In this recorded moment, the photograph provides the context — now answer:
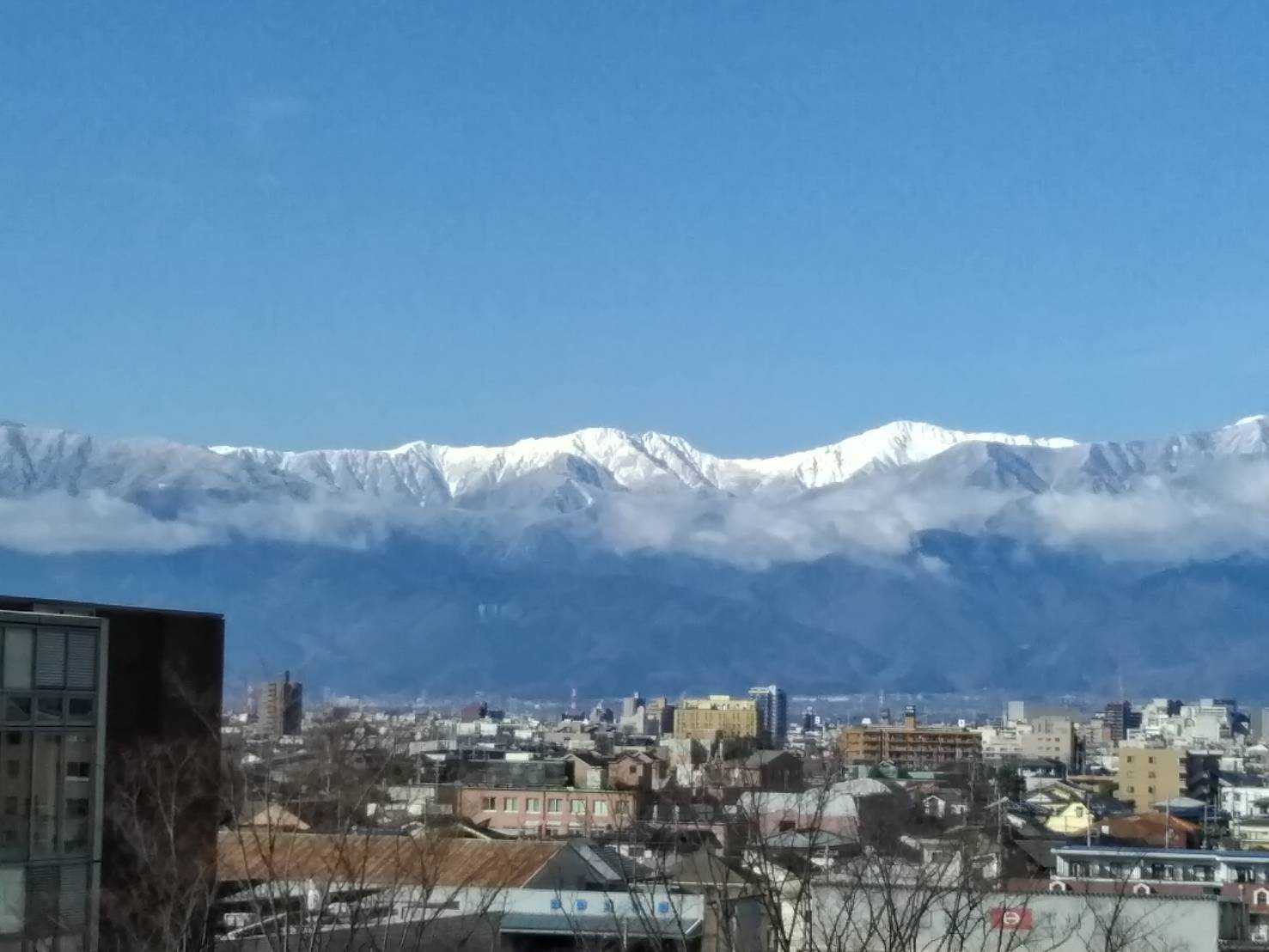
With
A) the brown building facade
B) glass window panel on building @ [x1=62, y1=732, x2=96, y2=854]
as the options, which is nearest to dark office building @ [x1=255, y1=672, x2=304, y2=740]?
glass window panel on building @ [x1=62, y1=732, x2=96, y2=854]

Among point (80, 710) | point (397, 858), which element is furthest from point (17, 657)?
point (397, 858)

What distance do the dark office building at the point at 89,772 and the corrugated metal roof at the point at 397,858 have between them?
3.36ft

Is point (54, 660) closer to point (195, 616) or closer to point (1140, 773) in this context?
point (195, 616)

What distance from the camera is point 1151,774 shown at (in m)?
100

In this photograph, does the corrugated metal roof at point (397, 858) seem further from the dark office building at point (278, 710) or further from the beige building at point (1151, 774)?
the beige building at point (1151, 774)

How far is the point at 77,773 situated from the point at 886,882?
689cm

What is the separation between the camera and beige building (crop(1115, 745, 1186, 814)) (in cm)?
9850

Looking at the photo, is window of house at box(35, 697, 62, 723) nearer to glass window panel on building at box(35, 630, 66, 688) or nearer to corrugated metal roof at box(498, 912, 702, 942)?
glass window panel on building at box(35, 630, 66, 688)

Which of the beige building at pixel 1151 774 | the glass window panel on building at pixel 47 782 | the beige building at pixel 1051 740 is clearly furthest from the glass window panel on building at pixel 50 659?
the beige building at pixel 1051 740

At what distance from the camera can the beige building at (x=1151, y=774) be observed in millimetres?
98500

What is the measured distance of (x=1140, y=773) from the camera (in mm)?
100750

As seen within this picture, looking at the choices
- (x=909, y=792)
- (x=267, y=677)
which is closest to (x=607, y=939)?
(x=267, y=677)

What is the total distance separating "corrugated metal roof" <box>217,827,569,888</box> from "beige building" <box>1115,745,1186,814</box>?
73.8m

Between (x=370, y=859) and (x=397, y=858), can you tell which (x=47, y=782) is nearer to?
(x=397, y=858)
